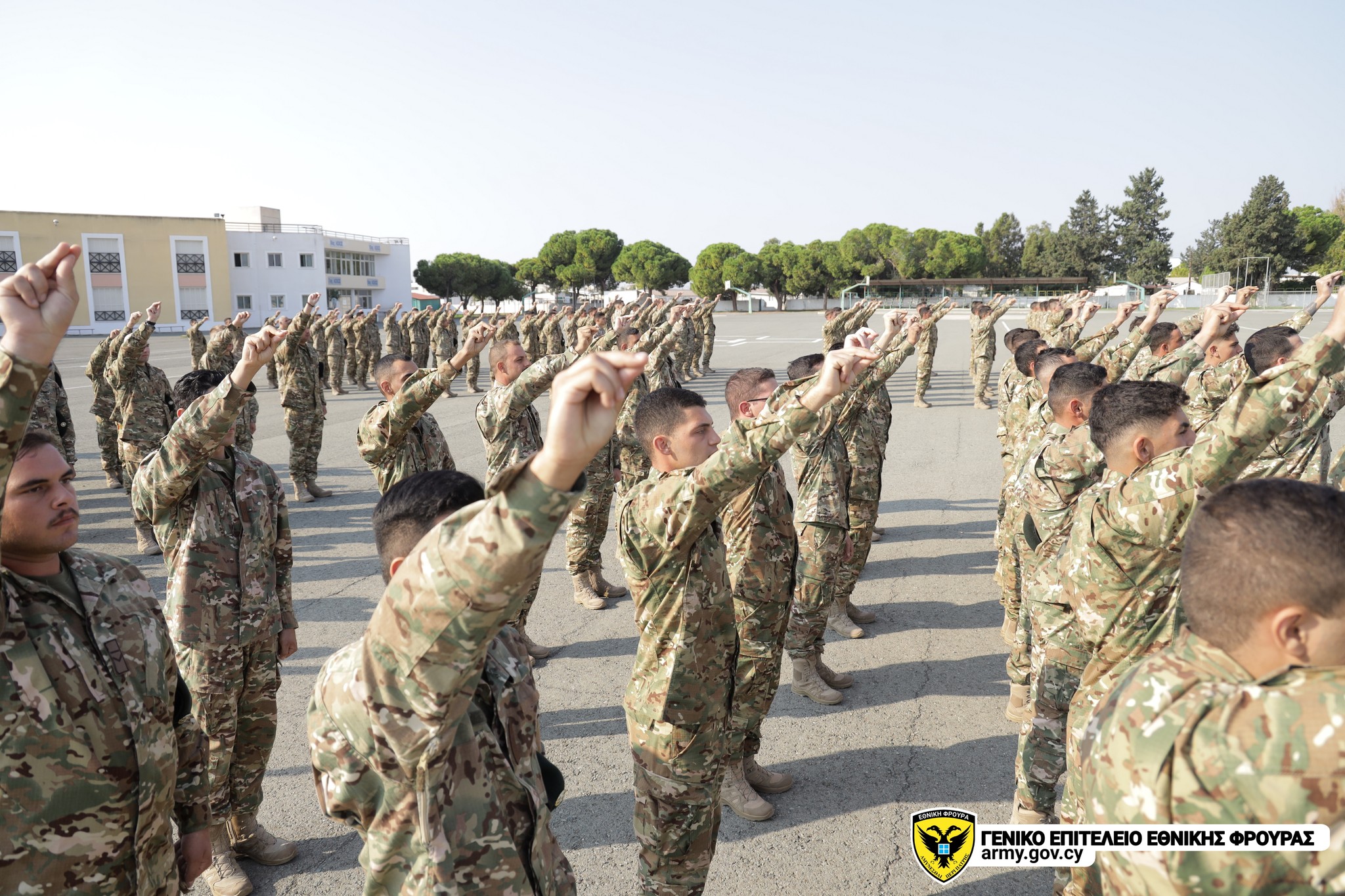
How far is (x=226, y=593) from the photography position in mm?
3561

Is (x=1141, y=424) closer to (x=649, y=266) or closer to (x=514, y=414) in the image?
(x=514, y=414)

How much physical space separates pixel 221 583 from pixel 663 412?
2031 mm

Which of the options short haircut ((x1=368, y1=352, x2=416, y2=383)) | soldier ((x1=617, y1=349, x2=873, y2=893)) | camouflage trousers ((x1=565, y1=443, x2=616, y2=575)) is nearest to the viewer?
soldier ((x1=617, y1=349, x2=873, y2=893))

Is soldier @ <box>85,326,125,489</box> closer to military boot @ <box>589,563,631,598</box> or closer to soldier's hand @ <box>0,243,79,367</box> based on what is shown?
military boot @ <box>589,563,631,598</box>

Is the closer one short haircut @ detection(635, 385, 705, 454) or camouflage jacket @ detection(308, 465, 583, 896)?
camouflage jacket @ detection(308, 465, 583, 896)

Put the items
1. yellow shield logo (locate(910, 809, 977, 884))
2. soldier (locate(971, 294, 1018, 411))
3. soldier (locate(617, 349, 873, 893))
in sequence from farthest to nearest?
soldier (locate(971, 294, 1018, 411))
soldier (locate(617, 349, 873, 893))
yellow shield logo (locate(910, 809, 977, 884))

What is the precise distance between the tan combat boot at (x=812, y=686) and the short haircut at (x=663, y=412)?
238cm

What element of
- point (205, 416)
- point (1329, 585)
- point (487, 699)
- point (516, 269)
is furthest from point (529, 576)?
point (516, 269)

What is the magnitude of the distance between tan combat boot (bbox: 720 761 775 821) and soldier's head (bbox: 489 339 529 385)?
3.41 meters

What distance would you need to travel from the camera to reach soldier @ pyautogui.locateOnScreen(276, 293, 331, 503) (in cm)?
Answer: 1048

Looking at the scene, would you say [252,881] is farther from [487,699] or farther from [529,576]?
[529,576]

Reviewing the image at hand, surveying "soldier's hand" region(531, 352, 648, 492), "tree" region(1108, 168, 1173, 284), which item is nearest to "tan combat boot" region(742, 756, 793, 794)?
"soldier's hand" region(531, 352, 648, 492)

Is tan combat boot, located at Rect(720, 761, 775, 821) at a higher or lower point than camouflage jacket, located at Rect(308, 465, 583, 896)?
lower

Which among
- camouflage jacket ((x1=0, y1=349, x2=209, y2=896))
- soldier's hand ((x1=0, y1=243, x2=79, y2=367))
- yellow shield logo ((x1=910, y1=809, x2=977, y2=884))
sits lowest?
yellow shield logo ((x1=910, y1=809, x2=977, y2=884))
